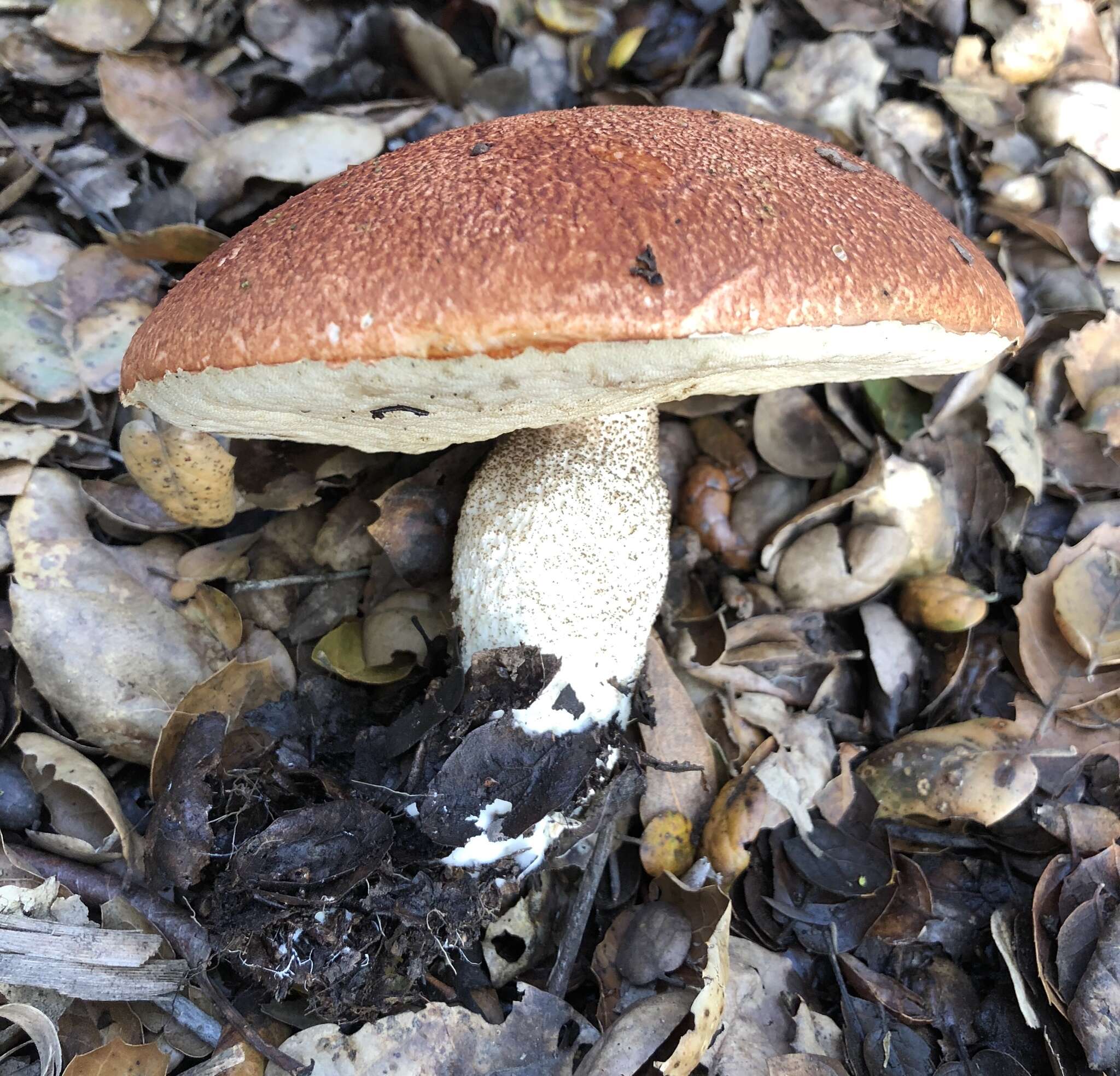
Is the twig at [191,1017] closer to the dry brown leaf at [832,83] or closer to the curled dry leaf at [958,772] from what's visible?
the curled dry leaf at [958,772]

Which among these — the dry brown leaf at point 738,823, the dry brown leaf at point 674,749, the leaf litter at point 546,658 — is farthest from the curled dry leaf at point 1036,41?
the dry brown leaf at point 738,823

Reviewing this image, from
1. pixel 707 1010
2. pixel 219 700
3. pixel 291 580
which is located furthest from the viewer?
pixel 291 580

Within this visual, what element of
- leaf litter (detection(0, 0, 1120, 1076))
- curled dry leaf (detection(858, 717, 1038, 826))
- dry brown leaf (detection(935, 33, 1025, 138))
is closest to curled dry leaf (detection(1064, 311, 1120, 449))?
leaf litter (detection(0, 0, 1120, 1076))

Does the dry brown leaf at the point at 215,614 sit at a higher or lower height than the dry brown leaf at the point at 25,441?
lower

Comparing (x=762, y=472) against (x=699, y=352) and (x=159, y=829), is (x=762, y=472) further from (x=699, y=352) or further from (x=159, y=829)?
(x=159, y=829)

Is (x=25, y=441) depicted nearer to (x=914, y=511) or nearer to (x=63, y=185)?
(x=63, y=185)

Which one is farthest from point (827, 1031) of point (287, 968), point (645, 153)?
point (645, 153)

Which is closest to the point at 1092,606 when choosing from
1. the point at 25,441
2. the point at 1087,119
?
the point at 1087,119
